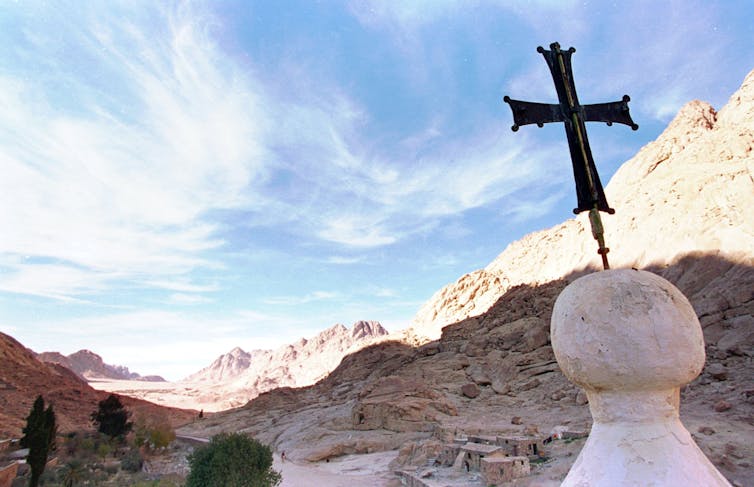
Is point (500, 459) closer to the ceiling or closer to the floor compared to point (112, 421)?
closer to the floor

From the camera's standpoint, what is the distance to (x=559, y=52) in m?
3.42

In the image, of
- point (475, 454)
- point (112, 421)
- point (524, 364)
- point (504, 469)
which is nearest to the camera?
point (504, 469)

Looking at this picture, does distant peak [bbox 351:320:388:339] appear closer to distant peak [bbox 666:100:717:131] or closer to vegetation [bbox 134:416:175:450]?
vegetation [bbox 134:416:175:450]

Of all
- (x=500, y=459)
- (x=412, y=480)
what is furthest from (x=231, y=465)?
(x=500, y=459)

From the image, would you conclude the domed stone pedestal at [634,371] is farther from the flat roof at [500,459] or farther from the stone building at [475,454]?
the stone building at [475,454]

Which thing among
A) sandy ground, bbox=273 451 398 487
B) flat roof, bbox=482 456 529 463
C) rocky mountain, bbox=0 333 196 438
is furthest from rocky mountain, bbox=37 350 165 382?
flat roof, bbox=482 456 529 463

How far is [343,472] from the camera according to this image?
20.3 meters

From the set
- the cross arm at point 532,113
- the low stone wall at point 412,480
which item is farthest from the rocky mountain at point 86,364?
the cross arm at point 532,113

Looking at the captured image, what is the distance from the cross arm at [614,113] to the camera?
344cm

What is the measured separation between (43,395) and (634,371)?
6029 cm

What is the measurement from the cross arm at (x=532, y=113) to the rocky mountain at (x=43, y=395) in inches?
1750

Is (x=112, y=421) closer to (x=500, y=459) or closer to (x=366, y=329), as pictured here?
(x=500, y=459)

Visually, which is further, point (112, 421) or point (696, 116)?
point (696, 116)

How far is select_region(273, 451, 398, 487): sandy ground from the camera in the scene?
17.8m
